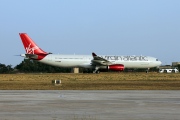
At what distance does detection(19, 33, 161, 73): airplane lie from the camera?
86.6 metres

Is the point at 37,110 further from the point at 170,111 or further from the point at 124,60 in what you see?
the point at 124,60

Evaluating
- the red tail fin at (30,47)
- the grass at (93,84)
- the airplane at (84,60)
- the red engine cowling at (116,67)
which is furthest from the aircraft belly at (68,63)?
the grass at (93,84)

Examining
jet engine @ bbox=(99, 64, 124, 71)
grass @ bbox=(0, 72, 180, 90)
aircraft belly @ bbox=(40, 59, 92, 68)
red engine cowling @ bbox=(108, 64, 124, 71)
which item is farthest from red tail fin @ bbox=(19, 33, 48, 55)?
grass @ bbox=(0, 72, 180, 90)

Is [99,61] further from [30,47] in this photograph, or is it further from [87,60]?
[30,47]

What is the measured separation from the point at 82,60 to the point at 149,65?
498 inches

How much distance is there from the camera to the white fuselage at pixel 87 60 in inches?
3415

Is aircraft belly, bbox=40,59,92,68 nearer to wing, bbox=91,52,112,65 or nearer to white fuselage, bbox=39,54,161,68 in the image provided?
white fuselage, bbox=39,54,161,68

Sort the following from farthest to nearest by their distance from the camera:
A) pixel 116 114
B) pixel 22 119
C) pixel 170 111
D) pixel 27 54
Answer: pixel 27 54 < pixel 170 111 < pixel 116 114 < pixel 22 119

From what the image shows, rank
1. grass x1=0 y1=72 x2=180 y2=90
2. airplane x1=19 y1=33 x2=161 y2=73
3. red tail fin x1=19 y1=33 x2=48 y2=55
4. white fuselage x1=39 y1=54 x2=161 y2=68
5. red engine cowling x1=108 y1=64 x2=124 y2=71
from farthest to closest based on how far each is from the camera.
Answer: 1. red tail fin x1=19 y1=33 x2=48 y2=55
2. white fuselage x1=39 y1=54 x2=161 y2=68
3. airplane x1=19 y1=33 x2=161 y2=73
4. red engine cowling x1=108 y1=64 x2=124 y2=71
5. grass x1=0 y1=72 x2=180 y2=90

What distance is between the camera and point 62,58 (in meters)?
86.6

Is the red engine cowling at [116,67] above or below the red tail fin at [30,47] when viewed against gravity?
below

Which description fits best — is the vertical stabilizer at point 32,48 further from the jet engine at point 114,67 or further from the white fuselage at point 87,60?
the jet engine at point 114,67

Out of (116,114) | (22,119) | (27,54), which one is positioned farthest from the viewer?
(27,54)

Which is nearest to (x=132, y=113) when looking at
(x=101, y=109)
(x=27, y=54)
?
(x=101, y=109)
